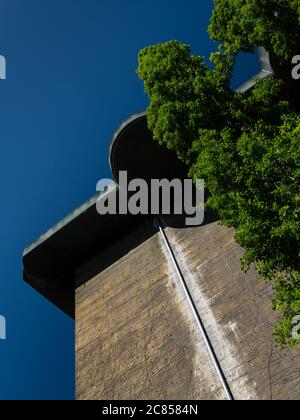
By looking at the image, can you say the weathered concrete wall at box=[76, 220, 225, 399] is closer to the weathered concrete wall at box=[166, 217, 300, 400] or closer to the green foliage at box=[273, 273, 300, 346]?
the weathered concrete wall at box=[166, 217, 300, 400]

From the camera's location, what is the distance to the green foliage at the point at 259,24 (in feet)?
30.2

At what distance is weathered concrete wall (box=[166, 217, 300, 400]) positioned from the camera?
10117mm

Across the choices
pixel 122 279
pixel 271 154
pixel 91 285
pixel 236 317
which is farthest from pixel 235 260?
pixel 271 154

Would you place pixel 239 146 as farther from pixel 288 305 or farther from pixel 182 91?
pixel 288 305

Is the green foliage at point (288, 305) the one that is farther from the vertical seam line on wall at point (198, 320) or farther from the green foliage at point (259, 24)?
the green foliage at point (259, 24)

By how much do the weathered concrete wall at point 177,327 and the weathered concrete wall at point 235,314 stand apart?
19mm

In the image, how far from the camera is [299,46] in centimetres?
960

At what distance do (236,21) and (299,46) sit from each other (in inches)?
43.2

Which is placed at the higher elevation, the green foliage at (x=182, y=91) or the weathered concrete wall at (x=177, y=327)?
the green foliage at (x=182, y=91)

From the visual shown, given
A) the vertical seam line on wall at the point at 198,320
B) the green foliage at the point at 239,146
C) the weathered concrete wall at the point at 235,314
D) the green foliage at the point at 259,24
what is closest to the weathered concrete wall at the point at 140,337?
the vertical seam line on wall at the point at 198,320
